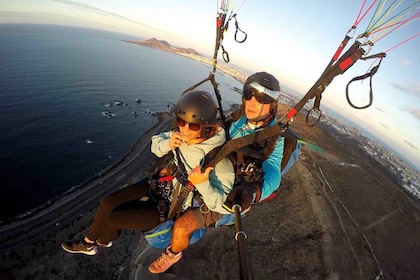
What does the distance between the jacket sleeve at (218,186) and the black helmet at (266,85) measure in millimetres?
1973

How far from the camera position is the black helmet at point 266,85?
5035mm

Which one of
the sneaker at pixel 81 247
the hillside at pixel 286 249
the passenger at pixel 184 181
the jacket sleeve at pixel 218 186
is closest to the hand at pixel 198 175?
the passenger at pixel 184 181

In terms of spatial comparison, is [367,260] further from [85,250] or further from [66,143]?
[66,143]

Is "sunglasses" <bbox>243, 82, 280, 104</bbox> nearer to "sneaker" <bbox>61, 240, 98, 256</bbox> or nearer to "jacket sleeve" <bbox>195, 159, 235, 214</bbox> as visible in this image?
"jacket sleeve" <bbox>195, 159, 235, 214</bbox>

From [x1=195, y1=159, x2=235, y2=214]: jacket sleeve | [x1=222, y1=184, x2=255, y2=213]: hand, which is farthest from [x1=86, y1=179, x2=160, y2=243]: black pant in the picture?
[x1=222, y1=184, x2=255, y2=213]: hand

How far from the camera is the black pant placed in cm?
453

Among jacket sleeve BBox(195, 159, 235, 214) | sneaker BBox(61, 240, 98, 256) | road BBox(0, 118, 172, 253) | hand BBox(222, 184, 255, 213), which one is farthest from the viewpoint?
road BBox(0, 118, 172, 253)

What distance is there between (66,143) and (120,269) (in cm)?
3712

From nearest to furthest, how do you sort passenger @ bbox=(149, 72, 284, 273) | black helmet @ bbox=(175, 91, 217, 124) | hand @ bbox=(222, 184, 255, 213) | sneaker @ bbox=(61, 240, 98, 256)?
hand @ bbox=(222, 184, 255, 213)
passenger @ bbox=(149, 72, 284, 273)
black helmet @ bbox=(175, 91, 217, 124)
sneaker @ bbox=(61, 240, 98, 256)

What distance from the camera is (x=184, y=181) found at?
4.22 metres

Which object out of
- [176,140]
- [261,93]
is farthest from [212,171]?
[261,93]

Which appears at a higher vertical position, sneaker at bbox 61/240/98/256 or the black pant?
the black pant

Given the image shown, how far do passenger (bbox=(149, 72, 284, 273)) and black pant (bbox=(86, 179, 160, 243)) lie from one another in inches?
24.8

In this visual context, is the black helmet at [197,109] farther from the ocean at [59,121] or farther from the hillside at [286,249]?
the ocean at [59,121]
